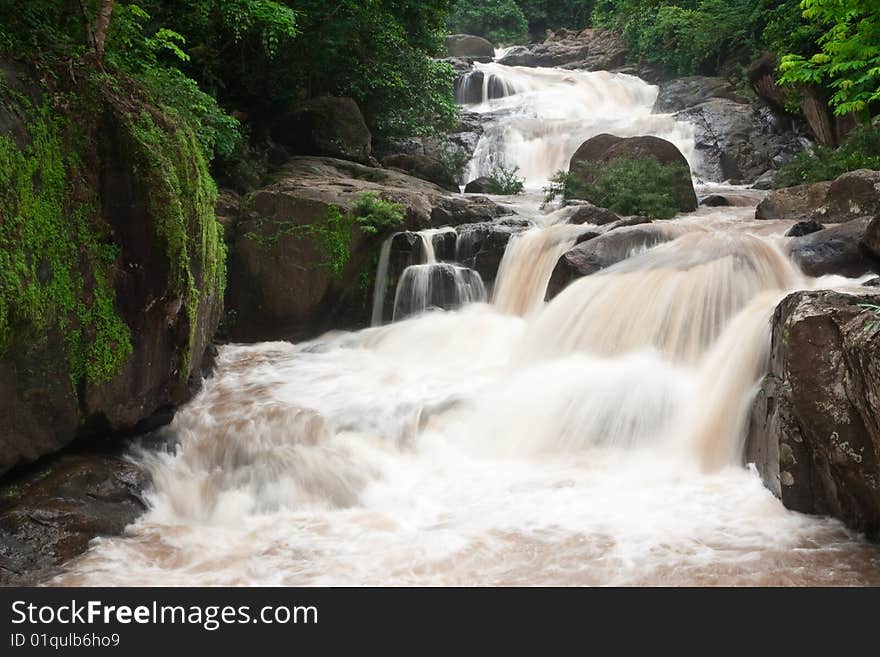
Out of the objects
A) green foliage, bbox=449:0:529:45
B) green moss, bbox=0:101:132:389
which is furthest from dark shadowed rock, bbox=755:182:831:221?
green foliage, bbox=449:0:529:45

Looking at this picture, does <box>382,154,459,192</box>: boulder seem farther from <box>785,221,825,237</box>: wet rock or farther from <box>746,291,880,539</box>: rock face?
<box>746,291,880,539</box>: rock face

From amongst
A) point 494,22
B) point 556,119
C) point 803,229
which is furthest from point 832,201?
point 494,22

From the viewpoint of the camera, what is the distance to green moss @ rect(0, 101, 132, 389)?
422 cm

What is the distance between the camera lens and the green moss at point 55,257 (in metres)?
4.22

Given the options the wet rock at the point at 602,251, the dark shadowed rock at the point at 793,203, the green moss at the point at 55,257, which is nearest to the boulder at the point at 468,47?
the dark shadowed rock at the point at 793,203

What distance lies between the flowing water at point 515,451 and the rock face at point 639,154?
320 cm

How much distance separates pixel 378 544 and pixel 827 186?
9.42m

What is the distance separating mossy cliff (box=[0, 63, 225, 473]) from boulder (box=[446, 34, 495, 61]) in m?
28.3

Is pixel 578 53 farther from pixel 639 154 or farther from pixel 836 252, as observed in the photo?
pixel 836 252

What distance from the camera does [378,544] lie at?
4.55 metres

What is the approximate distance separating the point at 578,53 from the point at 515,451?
28.8 metres

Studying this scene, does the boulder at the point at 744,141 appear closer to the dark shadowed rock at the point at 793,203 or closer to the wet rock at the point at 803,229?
the dark shadowed rock at the point at 793,203
